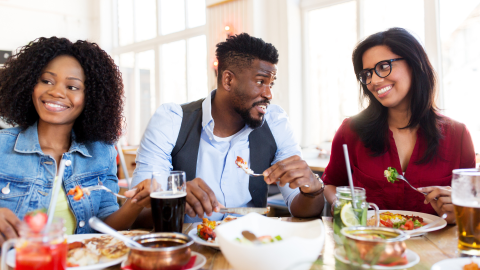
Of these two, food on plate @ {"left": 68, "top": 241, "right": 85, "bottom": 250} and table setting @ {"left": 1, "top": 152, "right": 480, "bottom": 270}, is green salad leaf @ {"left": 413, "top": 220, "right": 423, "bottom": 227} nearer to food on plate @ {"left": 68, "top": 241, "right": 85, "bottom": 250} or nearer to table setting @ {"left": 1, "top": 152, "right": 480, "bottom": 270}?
table setting @ {"left": 1, "top": 152, "right": 480, "bottom": 270}

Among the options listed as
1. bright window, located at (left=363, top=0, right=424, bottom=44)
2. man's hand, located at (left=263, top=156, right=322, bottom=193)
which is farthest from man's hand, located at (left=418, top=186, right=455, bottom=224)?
bright window, located at (left=363, top=0, right=424, bottom=44)

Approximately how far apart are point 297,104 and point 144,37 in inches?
148

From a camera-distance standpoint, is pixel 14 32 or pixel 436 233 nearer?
pixel 436 233

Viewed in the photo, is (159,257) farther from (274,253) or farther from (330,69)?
(330,69)

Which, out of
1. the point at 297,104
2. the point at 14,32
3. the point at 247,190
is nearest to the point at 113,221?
the point at 247,190

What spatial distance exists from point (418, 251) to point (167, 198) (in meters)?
0.71

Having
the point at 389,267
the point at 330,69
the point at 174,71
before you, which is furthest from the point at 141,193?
the point at 174,71

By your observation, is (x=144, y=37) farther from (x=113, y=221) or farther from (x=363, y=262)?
(x=363, y=262)

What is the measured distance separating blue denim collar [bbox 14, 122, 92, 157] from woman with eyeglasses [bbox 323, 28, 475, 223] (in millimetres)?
1139

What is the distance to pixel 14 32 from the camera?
648 cm

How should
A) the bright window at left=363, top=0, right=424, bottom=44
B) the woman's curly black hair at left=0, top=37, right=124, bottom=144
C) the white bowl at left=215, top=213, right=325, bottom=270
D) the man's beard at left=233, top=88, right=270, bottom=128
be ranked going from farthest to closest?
the bright window at left=363, top=0, right=424, bottom=44 < the man's beard at left=233, top=88, right=270, bottom=128 < the woman's curly black hair at left=0, top=37, right=124, bottom=144 < the white bowl at left=215, top=213, right=325, bottom=270

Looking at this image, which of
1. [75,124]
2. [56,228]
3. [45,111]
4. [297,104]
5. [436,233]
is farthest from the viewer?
[297,104]

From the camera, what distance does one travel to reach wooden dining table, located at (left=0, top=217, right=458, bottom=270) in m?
0.90

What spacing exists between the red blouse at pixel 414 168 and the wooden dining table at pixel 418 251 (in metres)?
0.51
